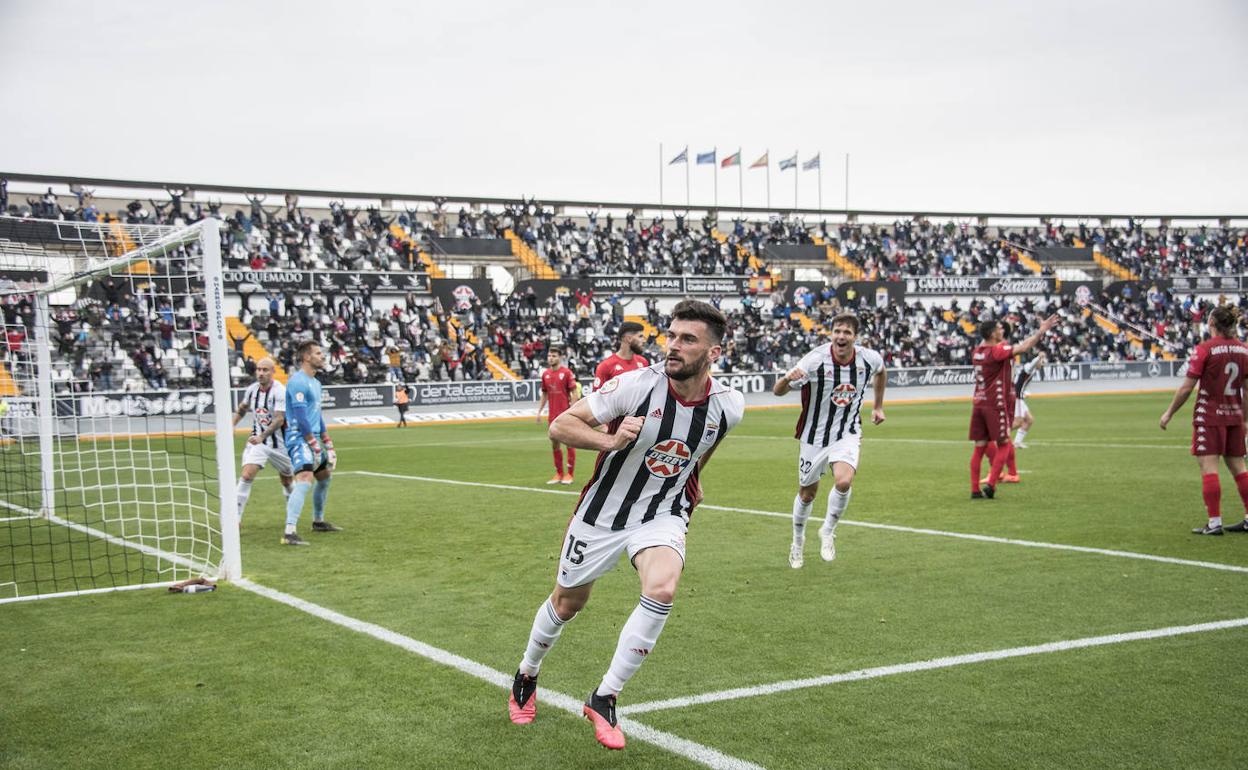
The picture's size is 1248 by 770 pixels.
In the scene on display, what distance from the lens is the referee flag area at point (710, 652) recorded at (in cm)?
482

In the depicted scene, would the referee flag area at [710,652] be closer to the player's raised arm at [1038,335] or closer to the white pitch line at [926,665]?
the white pitch line at [926,665]

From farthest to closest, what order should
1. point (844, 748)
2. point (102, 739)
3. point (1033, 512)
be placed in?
1. point (1033, 512)
2. point (102, 739)
3. point (844, 748)

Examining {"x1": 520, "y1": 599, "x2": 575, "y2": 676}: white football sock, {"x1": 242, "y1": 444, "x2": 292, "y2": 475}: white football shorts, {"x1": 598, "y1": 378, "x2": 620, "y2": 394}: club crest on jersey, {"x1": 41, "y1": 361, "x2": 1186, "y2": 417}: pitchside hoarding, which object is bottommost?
{"x1": 41, "y1": 361, "x2": 1186, "y2": 417}: pitchside hoarding

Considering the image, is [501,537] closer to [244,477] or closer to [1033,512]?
[244,477]

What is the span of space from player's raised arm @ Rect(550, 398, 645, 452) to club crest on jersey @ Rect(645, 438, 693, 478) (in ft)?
1.02

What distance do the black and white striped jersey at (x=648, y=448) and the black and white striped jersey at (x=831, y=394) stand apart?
4.29 meters

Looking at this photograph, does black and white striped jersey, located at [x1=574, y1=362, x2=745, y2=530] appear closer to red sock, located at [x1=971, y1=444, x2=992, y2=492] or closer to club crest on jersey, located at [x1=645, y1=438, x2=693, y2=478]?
club crest on jersey, located at [x1=645, y1=438, x2=693, y2=478]

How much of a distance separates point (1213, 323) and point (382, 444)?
20.2 meters

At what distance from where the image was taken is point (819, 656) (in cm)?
621

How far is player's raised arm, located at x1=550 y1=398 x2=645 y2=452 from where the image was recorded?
462 cm

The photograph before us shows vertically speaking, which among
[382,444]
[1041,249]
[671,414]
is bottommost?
[382,444]

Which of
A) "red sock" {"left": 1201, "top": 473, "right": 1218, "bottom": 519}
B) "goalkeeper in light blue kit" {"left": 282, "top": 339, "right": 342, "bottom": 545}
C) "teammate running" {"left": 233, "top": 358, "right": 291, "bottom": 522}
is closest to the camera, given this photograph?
"red sock" {"left": 1201, "top": 473, "right": 1218, "bottom": 519}

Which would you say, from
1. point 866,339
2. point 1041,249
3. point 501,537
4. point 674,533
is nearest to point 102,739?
point 674,533

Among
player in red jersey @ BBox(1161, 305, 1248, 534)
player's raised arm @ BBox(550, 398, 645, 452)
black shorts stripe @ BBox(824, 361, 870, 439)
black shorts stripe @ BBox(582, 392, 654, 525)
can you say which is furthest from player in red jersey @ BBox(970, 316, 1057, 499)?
player's raised arm @ BBox(550, 398, 645, 452)
